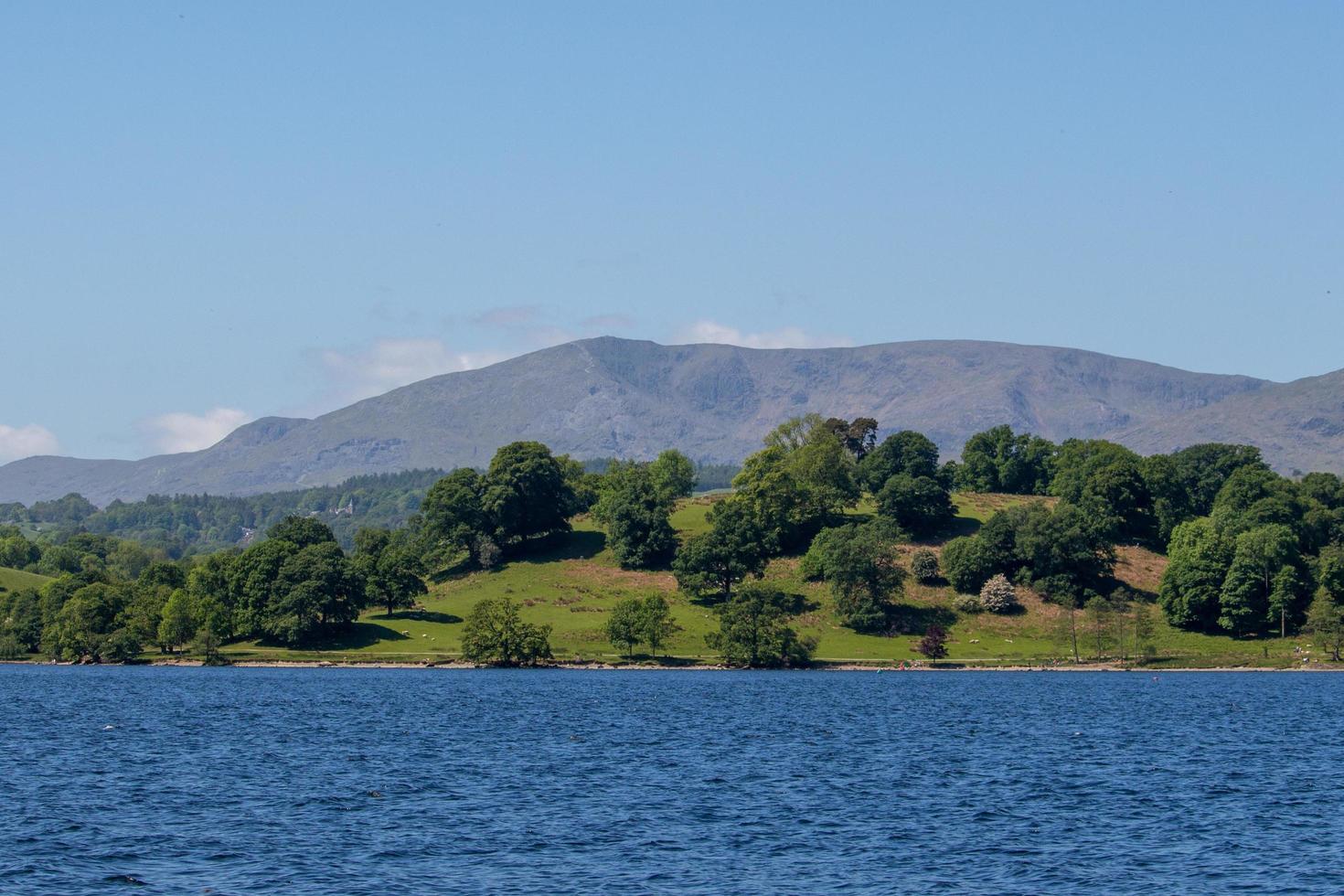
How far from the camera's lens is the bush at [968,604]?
621 feet

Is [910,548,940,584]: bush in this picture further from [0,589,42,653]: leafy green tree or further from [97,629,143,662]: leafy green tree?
[0,589,42,653]: leafy green tree

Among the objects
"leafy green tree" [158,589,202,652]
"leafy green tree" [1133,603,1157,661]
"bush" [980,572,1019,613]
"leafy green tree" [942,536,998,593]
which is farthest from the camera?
"leafy green tree" [942,536,998,593]

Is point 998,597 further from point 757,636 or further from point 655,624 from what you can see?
point 655,624

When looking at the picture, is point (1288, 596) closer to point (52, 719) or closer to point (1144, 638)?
point (1144, 638)

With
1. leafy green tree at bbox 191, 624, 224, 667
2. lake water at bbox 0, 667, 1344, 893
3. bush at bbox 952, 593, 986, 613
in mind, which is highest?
bush at bbox 952, 593, 986, 613

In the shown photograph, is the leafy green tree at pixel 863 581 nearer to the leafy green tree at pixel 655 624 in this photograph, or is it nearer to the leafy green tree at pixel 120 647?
the leafy green tree at pixel 655 624

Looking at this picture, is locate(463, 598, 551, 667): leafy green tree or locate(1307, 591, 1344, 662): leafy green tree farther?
locate(463, 598, 551, 667): leafy green tree

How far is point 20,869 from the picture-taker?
155 feet

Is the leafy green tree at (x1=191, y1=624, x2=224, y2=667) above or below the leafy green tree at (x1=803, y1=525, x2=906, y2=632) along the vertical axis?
below

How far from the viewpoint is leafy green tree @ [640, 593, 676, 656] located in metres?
173

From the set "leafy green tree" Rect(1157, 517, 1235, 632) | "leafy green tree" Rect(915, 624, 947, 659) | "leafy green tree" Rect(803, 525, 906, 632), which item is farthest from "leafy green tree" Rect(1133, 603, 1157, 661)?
"leafy green tree" Rect(803, 525, 906, 632)

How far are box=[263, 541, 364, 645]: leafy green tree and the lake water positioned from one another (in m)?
58.5

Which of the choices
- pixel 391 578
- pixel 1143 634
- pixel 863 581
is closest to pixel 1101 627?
pixel 1143 634

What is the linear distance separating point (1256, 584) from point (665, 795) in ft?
437
